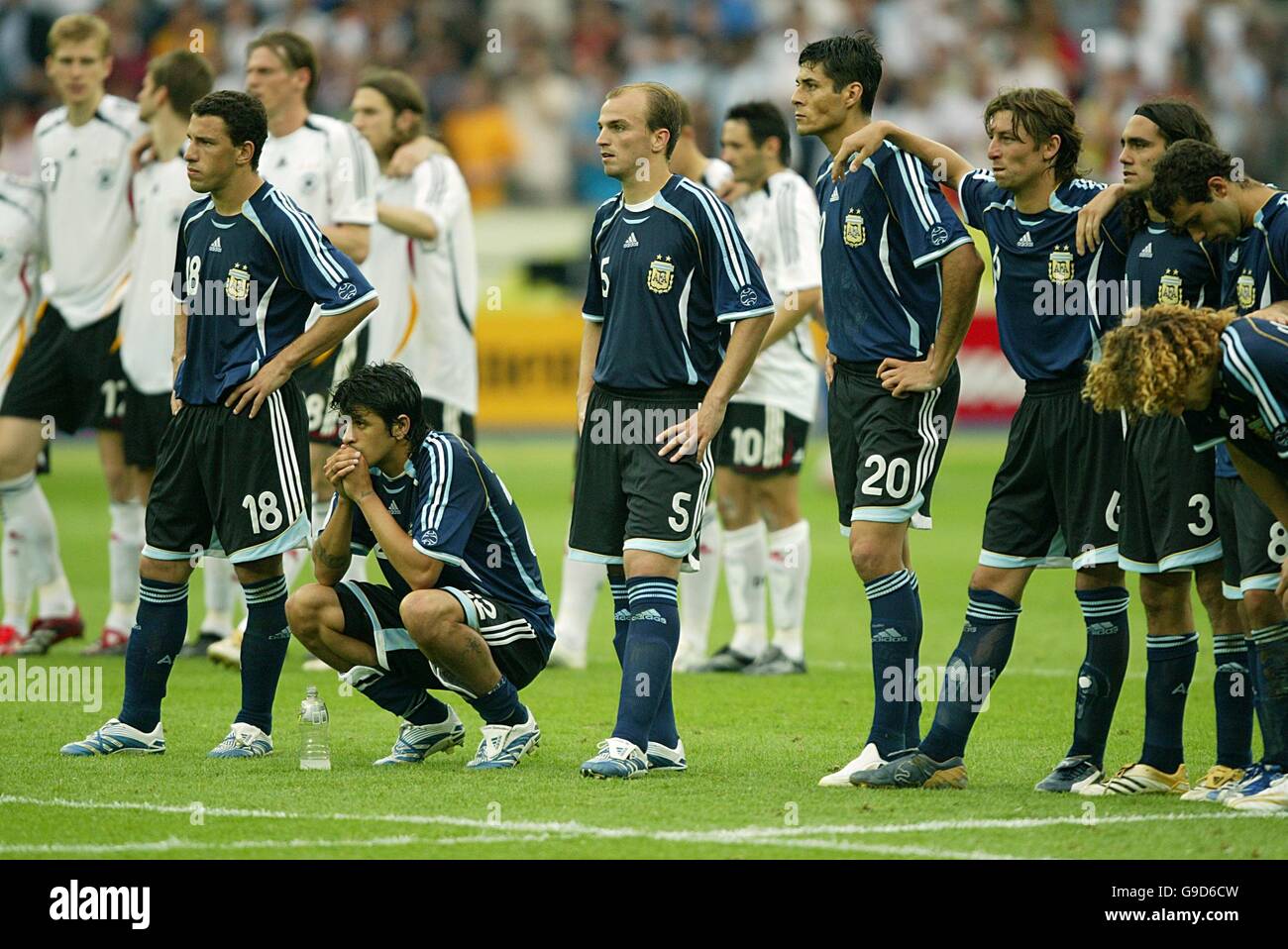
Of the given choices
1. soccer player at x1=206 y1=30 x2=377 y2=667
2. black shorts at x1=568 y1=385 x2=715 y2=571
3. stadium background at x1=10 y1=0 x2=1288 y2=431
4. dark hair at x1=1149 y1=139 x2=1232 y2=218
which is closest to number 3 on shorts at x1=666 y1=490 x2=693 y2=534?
black shorts at x1=568 y1=385 x2=715 y2=571

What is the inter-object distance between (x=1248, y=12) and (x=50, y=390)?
18.5m

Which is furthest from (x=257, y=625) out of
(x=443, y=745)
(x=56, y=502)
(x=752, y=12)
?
(x=752, y=12)

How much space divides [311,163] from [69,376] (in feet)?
6.11

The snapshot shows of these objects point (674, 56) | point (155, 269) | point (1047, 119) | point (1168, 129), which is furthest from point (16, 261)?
point (674, 56)

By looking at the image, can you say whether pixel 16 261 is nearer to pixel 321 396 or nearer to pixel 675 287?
pixel 321 396

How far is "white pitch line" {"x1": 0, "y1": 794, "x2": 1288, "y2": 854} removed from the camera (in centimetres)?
584

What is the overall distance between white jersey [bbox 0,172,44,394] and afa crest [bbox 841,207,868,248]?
5.42 meters

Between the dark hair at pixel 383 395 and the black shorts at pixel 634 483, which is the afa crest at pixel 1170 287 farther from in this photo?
the dark hair at pixel 383 395

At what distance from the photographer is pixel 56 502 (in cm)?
1791

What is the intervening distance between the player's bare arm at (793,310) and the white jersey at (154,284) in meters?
3.21

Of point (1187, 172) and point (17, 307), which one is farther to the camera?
point (17, 307)

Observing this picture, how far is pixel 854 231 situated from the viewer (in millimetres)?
7016

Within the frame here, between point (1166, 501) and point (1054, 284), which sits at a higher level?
point (1054, 284)

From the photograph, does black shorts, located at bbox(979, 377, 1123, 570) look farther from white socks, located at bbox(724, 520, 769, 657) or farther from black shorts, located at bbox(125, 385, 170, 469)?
black shorts, located at bbox(125, 385, 170, 469)
